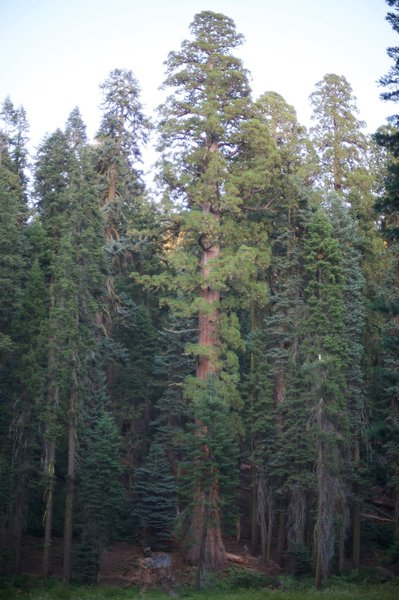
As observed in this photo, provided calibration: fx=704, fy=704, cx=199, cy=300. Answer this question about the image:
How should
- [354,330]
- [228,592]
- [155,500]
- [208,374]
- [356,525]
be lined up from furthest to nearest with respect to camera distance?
[155,500]
[356,525]
[354,330]
[208,374]
[228,592]

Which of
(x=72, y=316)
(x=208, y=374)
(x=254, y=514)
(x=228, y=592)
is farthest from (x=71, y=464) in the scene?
(x=254, y=514)

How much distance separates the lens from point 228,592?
24.4 metres

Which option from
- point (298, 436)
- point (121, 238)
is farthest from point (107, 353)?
point (298, 436)

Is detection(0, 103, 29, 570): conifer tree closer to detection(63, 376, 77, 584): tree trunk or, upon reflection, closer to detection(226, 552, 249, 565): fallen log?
detection(63, 376, 77, 584): tree trunk

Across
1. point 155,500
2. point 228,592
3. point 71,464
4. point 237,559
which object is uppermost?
point 71,464

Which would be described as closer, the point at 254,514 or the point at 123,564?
the point at 123,564

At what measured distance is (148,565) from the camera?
2755 centimetres

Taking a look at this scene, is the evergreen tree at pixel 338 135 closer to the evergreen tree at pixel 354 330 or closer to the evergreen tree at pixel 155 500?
the evergreen tree at pixel 354 330

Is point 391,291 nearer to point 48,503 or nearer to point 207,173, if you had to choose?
point 207,173

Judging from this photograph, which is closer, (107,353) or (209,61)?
(209,61)

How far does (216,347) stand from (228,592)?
908 centimetres

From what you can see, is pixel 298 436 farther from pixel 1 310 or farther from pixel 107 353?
pixel 1 310

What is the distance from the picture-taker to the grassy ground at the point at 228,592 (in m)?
22.0

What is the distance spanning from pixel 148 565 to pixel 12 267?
14179 millimetres
